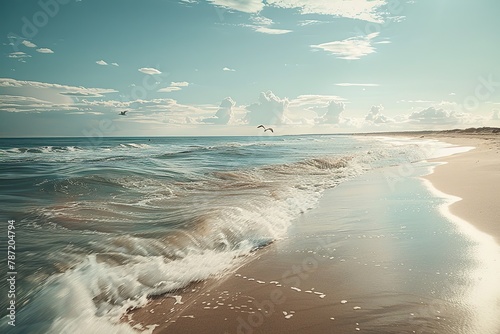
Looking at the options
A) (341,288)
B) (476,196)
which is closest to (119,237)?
(341,288)

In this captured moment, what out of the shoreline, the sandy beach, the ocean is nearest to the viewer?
the sandy beach

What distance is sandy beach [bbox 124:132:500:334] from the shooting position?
312 centimetres

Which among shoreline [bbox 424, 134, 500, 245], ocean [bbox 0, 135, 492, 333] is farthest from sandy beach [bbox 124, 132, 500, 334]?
ocean [bbox 0, 135, 492, 333]

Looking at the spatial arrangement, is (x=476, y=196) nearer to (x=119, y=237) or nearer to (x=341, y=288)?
(x=341, y=288)

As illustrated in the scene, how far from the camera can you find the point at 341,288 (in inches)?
152

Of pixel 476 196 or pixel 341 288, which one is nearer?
pixel 341 288

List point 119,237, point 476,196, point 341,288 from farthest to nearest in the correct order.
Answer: point 476,196 → point 119,237 → point 341,288

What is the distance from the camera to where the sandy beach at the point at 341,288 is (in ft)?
10.2

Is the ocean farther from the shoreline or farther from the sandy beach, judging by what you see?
the shoreline

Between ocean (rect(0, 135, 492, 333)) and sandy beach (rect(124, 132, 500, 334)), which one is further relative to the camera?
ocean (rect(0, 135, 492, 333))

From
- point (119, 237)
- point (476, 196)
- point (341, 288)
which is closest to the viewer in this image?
point (341, 288)

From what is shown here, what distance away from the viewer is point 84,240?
5578 mm

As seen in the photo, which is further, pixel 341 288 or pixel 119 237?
pixel 119 237

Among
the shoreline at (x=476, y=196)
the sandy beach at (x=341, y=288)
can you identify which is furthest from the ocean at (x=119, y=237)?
the shoreline at (x=476, y=196)
